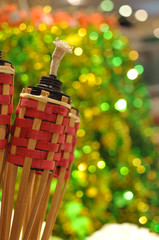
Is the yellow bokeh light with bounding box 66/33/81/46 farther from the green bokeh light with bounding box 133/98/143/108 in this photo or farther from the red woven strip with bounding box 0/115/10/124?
the red woven strip with bounding box 0/115/10/124

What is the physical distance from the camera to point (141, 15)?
387 centimetres

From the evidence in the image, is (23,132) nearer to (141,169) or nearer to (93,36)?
(93,36)

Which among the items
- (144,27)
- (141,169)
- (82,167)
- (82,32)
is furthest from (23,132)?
(144,27)

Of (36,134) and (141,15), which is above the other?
(141,15)

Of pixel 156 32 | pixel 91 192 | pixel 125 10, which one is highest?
pixel 156 32

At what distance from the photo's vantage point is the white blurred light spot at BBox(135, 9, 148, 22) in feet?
12.4

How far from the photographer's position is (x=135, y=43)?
4.21 m

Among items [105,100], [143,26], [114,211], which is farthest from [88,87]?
[143,26]

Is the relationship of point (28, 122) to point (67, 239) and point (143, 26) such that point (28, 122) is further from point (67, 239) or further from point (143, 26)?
point (143, 26)

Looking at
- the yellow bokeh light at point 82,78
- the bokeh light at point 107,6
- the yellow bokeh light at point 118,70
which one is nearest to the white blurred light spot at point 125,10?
the bokeh light at point 107,6

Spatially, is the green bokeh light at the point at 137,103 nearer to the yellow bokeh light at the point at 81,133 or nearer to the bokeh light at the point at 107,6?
the yellow bokeh light at the point at 81,133

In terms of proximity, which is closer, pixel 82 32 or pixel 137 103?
pixel 82 32

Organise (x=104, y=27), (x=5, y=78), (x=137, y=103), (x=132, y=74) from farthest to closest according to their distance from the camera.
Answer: (x=137, y=103) < (x=132, y=74) < (x=104, y=27) < (x=5, y=78)

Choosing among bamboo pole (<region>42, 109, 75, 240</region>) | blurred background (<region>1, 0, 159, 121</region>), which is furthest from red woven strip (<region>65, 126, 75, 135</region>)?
blurred background (<region>1, 0, 159, 121</region>)
